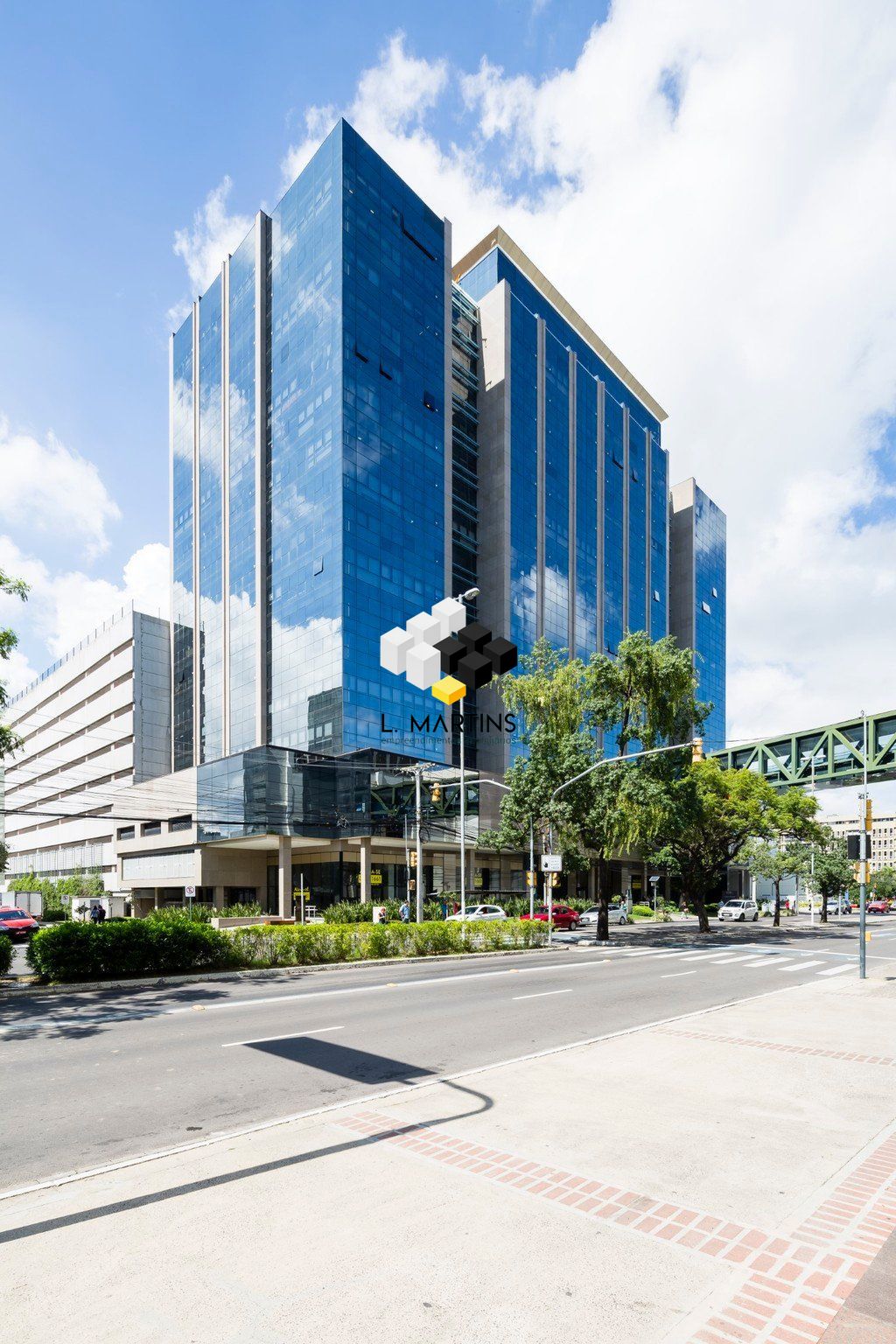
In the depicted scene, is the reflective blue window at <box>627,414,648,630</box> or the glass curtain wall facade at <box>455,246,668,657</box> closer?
the glass curtain wall facade at <box>455,246,668,657</box>

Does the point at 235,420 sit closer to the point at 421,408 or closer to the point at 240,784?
the point at 421,408

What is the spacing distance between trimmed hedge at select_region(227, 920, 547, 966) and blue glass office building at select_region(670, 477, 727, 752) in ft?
309

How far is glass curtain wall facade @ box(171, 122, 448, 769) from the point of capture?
64.9 metres

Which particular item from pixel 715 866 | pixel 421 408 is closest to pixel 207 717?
pixel 421 408

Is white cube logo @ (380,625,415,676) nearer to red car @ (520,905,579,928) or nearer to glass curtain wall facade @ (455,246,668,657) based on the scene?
red car @ (520,905,579,928)

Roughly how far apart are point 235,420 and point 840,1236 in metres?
84.4

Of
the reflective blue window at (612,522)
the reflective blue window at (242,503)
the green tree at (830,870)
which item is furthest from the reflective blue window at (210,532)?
the green tree at (830,870)

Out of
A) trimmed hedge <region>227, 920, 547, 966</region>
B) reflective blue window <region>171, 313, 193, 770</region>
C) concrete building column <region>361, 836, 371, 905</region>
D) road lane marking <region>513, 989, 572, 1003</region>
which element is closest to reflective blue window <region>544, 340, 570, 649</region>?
concrete building column <region>361, 836, 371, 905</region>

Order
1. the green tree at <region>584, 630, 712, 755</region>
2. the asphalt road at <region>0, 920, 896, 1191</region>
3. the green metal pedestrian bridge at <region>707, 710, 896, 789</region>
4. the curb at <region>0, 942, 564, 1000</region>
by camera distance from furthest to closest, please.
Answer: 1. the green metal pedestrian bridge at <region>707, 710, 896, 789</region>
2. the green tree at <region>584, 630, 712, 755</region>
3. the curb at <region>0, 942, 564, 1000</region>
4. the asphalt road at <region>0, 920, 896, 1191</region>

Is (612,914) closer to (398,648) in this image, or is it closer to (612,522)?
(398,648)

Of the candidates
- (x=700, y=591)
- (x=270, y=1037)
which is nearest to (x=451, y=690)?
(x=270, y=1037)

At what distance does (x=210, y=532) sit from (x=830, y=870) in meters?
69.6

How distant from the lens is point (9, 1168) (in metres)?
6.69

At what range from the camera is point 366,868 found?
54.6 meters
